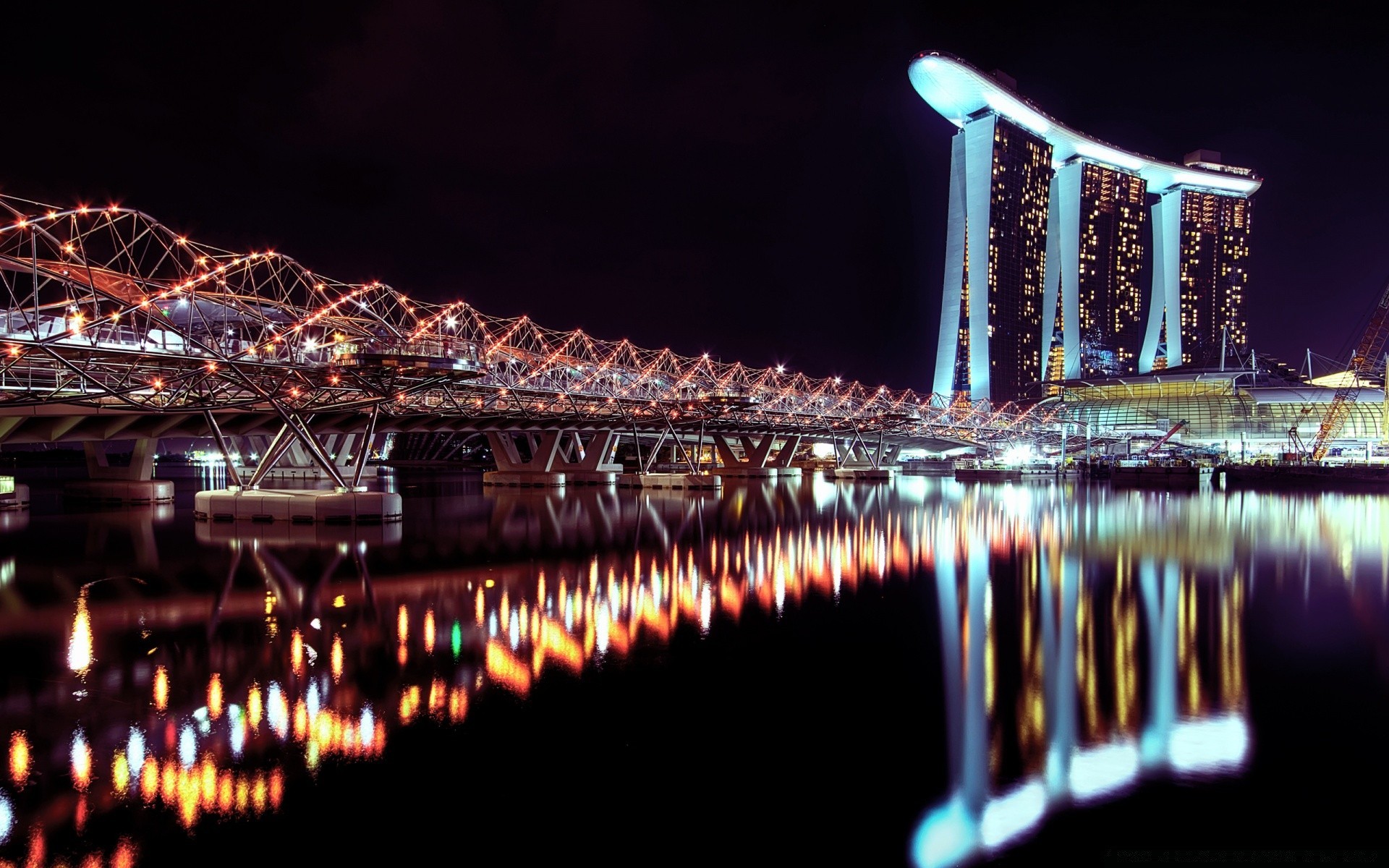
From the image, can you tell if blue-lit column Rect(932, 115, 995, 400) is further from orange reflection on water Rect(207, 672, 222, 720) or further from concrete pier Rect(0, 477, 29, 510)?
orange reflection on water Rect(207, 672, 222, 720)

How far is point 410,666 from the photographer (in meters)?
10.4

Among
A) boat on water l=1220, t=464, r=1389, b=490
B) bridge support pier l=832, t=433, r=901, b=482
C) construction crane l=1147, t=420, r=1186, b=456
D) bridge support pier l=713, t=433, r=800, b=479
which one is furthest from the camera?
construction crane l=1147, t=420, r=1186, b=456

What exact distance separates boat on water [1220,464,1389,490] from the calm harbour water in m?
55.5

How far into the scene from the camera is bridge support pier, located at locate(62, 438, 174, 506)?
43969 millimetres

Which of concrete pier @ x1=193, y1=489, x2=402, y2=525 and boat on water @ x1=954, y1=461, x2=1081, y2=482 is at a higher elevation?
concrete pier @ x1=193, y1=489, x2=402, y2=525

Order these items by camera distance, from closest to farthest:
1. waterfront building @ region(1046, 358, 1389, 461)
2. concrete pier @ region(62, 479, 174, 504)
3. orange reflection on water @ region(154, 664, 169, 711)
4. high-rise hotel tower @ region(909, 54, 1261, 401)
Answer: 1. orange reflection on water @ region(154, 664, 169, 711)
2. concrete pier @ region(62, 479, 174, 504)
3. waterfront building @ region(1046, 358, 1389, 461)
4. high-rise hotel tower @ region(909, 54, 1261, 401)

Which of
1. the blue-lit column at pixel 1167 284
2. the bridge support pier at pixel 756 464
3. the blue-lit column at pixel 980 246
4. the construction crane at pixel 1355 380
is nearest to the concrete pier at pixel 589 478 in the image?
the bridge support pier at pixel 756 464

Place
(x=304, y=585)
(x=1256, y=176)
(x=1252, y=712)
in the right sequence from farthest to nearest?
(x=1256, y=176)
(x=304, y=585)
(x=1252, y=712)

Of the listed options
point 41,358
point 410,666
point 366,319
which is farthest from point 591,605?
point 366,319

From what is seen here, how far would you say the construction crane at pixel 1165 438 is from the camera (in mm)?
110250

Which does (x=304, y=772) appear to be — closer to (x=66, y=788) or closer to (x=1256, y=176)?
(x=66, y=788)

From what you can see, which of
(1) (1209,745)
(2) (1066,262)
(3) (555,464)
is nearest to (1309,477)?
(3) (555,464)

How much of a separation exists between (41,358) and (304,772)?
32396 millimetres

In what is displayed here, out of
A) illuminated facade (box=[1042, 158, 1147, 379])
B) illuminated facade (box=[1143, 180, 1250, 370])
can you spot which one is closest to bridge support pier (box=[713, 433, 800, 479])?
illuminated facade (box=[1042, 158, 1147, 379])
